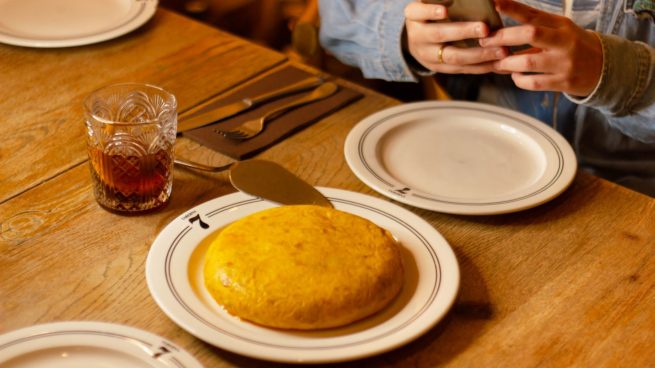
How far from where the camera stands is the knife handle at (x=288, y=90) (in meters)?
1.23

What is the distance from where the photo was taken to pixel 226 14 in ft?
8.45

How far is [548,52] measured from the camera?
1209mm

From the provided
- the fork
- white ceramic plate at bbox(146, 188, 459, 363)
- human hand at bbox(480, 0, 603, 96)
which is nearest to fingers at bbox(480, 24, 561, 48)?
human hand at bbox(480, 0, 603, 96)

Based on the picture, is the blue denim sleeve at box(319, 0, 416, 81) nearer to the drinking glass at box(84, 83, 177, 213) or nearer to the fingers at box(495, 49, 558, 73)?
the fingers at box(495, 49, 558, 73)

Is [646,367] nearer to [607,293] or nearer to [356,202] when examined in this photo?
[607,293]

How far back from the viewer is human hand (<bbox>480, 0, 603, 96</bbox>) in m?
1.17

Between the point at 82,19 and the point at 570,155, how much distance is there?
92 cm

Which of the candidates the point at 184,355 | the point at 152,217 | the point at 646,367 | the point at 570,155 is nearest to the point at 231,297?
the point at 184,355

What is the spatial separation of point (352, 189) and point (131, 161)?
290mm

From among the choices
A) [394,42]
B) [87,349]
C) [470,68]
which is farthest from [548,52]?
[87,349]

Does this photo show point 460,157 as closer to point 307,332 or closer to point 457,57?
point 457,57

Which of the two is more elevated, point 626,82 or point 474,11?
point 474,11

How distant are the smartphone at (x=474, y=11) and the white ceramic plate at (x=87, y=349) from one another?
688 mm

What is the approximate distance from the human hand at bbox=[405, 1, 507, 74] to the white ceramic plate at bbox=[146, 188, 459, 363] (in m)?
0.38
